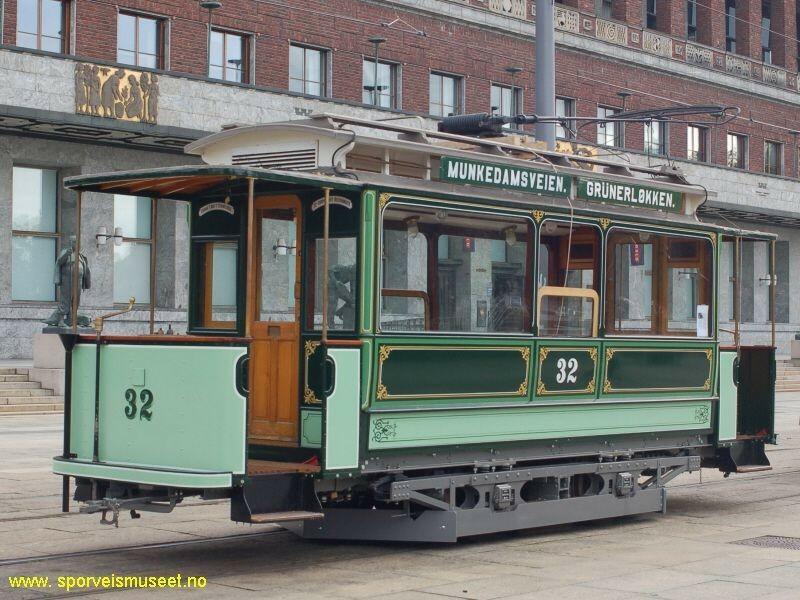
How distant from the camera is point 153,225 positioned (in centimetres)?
1134

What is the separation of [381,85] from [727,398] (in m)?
25.2

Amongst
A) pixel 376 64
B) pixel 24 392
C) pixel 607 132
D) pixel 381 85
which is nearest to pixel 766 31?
pixel 607 132

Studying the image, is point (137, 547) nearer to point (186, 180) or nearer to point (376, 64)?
point (186, 180)

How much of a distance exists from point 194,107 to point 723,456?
773 inches

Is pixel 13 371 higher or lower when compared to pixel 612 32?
lower

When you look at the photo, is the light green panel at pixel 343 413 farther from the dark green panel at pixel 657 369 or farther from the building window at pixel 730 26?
the building window at pixel 730 26

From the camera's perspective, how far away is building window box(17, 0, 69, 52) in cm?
3012

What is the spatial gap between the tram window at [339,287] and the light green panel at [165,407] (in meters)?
1.22

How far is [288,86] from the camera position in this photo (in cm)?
3556

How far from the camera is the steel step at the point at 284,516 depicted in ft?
31.7

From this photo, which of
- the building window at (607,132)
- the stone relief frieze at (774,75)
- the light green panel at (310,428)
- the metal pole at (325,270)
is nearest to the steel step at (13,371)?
the light green panel at (310,428)

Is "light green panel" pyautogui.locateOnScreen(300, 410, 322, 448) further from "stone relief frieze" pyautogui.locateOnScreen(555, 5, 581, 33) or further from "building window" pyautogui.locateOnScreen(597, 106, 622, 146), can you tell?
"building window" pyautogui.locateOnScreen(597, 106, 622, 146)

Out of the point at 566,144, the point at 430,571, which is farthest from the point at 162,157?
the point at 430,571

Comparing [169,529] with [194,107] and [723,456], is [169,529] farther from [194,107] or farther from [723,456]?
[194,107]
